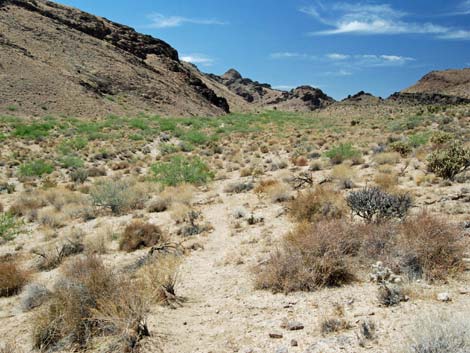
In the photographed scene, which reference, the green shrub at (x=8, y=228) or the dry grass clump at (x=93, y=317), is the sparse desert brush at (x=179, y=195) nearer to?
the green shrub at (x=8, y=228)

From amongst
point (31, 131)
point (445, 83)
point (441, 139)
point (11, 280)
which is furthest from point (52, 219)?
point (445, 83)

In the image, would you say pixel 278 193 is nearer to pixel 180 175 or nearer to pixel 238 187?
pixel 238 187

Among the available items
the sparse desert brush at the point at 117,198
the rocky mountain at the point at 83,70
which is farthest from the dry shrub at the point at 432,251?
the rocky mountain at the point at 83,70

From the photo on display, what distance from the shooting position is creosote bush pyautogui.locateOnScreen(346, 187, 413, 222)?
7.13 metres

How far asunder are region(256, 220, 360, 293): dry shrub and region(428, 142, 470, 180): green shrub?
5957mm

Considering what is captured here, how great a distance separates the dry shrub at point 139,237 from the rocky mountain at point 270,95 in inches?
5181

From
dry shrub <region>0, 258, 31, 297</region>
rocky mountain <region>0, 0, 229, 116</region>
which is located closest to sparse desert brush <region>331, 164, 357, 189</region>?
dry shrub <region>0, 258, 31, 297</region>

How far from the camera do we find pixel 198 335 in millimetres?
4645

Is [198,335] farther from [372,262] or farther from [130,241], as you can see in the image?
[130,241]

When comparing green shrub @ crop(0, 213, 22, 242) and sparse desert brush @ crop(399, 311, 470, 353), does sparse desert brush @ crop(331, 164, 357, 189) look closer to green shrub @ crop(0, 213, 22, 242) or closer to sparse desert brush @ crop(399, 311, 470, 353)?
sparse desert brush @ crop(399, 311, 470, 353)

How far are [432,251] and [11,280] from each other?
7.11m

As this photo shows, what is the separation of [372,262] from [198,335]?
9.37 feet

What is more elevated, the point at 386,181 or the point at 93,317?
the point at 386,181

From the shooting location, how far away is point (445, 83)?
100 metres
